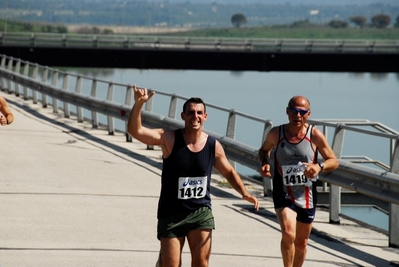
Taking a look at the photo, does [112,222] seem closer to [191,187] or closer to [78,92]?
[191,187]

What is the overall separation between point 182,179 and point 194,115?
50cm

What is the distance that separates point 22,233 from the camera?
1091 cm

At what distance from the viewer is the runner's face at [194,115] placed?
7.71 m

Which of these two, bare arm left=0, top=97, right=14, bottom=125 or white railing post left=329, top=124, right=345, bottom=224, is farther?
white railing post left=329, top=124, right=345, bottom=224

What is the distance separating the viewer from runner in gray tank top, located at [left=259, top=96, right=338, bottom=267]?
8852 mm

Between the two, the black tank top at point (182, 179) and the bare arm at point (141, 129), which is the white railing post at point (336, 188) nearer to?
the black tank top at point (182, 179)

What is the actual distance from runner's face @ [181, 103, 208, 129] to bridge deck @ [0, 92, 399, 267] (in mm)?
2362

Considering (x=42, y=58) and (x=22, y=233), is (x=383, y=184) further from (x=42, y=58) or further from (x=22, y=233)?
(x=42, y=58)

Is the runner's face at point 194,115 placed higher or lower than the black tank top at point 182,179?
higher

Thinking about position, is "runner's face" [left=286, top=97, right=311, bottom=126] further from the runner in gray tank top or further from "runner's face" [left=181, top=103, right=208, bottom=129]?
"runner's face" [left=181, top=103, right=208, bottom=129]

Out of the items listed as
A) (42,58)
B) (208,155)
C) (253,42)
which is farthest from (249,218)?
(253,42)

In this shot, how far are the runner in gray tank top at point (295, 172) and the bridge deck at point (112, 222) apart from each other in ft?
3.42

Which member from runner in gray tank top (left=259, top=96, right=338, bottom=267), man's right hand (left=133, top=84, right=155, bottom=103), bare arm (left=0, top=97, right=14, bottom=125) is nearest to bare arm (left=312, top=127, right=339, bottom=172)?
runner in gray tank top (left=259, top=96, right=338, bottom=267)

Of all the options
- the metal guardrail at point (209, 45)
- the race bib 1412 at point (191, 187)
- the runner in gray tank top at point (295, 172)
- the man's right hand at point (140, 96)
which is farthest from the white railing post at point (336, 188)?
the metal guardrail at point (209, 45)
